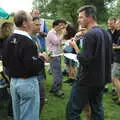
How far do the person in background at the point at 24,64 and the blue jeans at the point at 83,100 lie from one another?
27.5 inches

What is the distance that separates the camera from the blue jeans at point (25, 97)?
476 centimetres

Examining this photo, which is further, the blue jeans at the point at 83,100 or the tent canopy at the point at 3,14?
the tent canopy at the point at 3,14

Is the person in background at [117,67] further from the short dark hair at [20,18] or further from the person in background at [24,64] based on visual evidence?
the short dark hair at [20,18]

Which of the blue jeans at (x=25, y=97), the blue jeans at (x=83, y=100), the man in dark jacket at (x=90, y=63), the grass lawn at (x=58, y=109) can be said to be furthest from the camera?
the grass lawn at (x=58, y=109)

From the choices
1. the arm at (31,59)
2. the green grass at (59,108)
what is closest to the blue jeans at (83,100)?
the arm at (31,59)

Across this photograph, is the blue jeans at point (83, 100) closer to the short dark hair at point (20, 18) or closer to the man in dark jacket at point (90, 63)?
the man in dark jacket at point (90, 63)

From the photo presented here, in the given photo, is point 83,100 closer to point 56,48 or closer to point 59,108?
point 59,108

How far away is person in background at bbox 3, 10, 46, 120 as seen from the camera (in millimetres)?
4625

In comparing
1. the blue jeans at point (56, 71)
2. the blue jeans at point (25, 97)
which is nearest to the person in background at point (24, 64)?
the blue jeans at point (25, 97)

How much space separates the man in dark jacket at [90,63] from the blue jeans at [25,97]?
0.69m

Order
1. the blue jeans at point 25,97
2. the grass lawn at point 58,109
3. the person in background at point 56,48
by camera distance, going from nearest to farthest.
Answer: the blue jeans at point 25,97 < the grass lawn at point 58,109 < the person in background at point 56,48

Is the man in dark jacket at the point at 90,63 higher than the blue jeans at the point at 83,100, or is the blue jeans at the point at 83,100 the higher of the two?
the man in dark jacket at the point at 90,63

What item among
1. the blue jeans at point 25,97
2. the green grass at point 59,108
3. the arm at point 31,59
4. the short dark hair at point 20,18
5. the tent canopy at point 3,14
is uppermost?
the short dark hair at point 20,18

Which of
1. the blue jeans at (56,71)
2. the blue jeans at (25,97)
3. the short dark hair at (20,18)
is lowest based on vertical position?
the blue jeans at (56,71)
